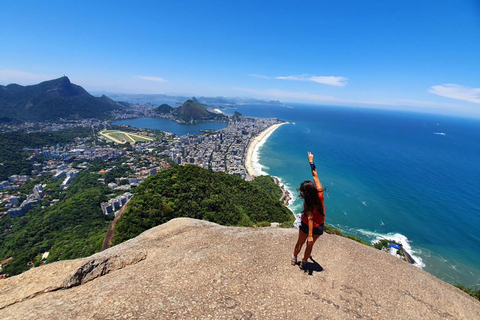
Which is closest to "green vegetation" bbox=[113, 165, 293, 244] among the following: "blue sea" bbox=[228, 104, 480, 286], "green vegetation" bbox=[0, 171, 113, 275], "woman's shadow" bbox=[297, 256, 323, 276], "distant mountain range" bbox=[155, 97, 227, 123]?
"green vegetation" bbox=[0, 171, 113, 275]

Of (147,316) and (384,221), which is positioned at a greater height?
(147,316)

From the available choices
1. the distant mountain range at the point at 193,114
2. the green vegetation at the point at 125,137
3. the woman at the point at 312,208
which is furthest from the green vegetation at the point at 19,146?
the distant mountain range at the point at 193,114

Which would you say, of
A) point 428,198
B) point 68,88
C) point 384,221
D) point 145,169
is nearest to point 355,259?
point 384,221

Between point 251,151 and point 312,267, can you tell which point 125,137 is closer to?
point 251,151

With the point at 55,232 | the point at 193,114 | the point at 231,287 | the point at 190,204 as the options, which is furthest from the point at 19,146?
the point at 193,114

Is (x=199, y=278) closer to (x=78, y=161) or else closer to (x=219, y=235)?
(x=219, y=235)

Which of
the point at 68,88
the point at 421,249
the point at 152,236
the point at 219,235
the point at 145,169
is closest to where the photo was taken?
the point at 219,235

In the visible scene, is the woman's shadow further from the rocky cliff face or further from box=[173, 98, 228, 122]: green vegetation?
box=[173, 98, 228, 122]: green vegetation
